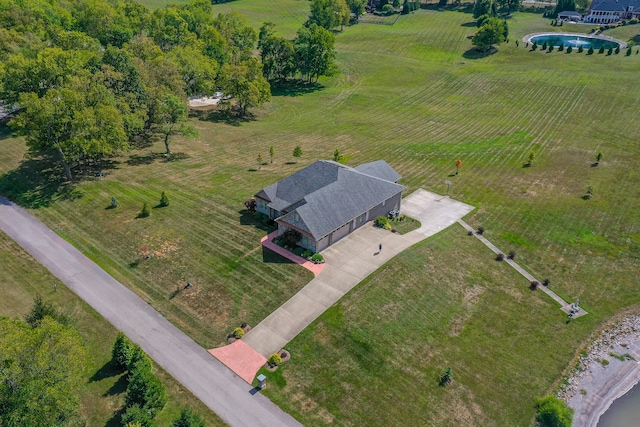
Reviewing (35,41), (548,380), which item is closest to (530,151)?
(548,380)

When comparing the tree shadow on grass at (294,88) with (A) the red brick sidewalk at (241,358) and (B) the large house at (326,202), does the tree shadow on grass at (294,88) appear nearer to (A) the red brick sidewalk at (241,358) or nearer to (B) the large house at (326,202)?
(B) the large house at (326,202)

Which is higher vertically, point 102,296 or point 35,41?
point 35,41

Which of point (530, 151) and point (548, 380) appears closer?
point (548, 380)

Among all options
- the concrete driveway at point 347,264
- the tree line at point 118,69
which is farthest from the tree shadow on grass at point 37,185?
the concrete driveway at point 347,264

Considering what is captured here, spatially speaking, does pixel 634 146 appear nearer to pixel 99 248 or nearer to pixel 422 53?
pixel 422 53

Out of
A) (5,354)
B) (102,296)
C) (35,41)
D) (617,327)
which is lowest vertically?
(617,327)

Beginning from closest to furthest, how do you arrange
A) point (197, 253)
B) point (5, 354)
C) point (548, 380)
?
point (5, 354) → point (548, 380) → point (197, 253)
